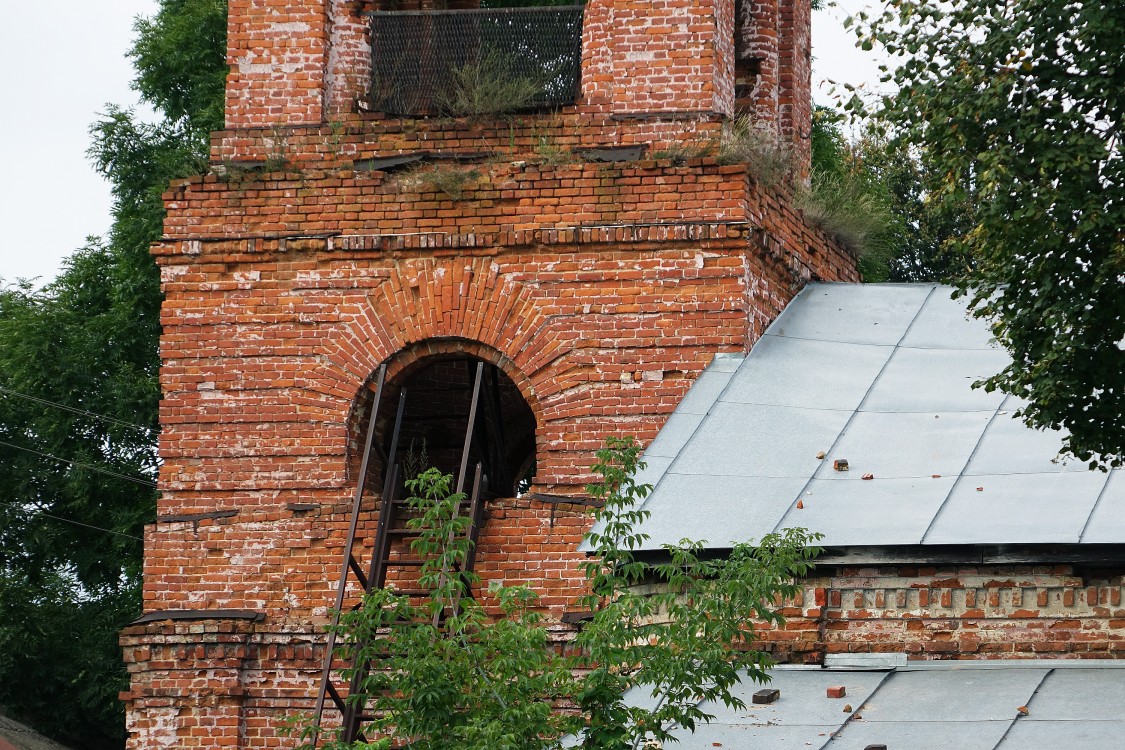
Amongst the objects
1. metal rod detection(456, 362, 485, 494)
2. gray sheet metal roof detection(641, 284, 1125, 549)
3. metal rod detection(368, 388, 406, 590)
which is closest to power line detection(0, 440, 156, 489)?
metal rod detection(368, 388, 406, 590)

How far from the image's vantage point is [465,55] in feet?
40.7

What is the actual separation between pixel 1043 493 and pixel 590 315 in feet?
10.5

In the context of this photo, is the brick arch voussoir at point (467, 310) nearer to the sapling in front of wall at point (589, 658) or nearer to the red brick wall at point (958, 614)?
the red brick wall at point (958, 614)

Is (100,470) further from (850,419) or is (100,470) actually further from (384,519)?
(850,419)

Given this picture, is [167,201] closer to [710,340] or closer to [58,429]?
[710,340]

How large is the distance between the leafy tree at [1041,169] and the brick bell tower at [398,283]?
3469mm

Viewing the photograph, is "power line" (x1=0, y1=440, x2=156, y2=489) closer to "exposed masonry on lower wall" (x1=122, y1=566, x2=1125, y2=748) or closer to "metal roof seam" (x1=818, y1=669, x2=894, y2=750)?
"exposed masonry on lower wall" (x1=122, y1=566, x2=1125, y2=748)


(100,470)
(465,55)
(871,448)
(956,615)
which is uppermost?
(465,55)

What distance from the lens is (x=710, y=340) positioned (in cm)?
1151

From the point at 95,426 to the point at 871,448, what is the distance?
33.8 feet

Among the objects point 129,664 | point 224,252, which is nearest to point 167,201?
point 224,252

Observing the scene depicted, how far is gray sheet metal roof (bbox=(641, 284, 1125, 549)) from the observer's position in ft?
31.2

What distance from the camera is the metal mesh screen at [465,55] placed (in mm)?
12266

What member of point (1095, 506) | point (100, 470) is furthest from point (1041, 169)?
point (100, 470)
